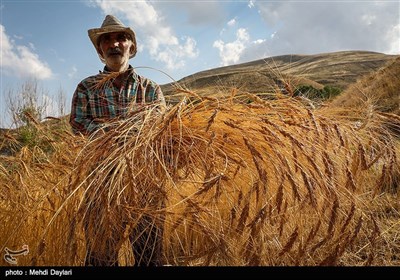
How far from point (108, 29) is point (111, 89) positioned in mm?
471

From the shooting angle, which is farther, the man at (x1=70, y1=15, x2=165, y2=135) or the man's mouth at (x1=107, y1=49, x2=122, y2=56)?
the man's mouth at (x1=107, y1=49, x2=122, y2=56)

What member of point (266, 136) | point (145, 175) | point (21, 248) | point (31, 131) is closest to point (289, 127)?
point (266, 136)

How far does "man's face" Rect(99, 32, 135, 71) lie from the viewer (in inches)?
90.0

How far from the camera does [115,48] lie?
2.32m

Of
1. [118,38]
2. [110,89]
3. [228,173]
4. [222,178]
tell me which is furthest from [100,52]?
[222,178]

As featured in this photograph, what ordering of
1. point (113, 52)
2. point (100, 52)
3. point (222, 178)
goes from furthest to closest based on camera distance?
point (100, 52) → point (113, 52) → point (222, 178)

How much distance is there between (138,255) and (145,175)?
0.46 metres

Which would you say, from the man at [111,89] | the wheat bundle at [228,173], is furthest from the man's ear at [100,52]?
the wheat bundle at [228,173]

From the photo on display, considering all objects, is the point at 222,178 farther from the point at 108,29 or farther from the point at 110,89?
the point at 108,29

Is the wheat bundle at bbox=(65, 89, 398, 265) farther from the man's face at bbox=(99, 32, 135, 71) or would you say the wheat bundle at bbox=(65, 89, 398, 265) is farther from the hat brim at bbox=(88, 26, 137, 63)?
the hat brim at bbox=(88, 26, 137, 63)

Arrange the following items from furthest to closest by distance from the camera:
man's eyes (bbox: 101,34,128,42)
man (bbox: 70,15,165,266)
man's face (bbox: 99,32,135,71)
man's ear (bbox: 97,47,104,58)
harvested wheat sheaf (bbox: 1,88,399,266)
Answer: man's ear (bbox: 97,47,104,58) → man's eyes (bbox: 101,34,128,42) → man's face (bbox: 99,32,135,71) → man (bbox: 70,15,165,266) → harvested wheat sheaf (bbox: 1,88,399,266)

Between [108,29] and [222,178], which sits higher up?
[108,29]

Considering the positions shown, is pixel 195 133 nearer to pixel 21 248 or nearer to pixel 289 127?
pixel 289 127

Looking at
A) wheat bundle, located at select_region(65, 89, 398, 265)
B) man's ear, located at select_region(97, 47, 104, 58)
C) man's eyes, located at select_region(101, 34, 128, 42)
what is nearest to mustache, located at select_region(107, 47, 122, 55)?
man's eyes, located at select_region(101, 34, 128, 42)
